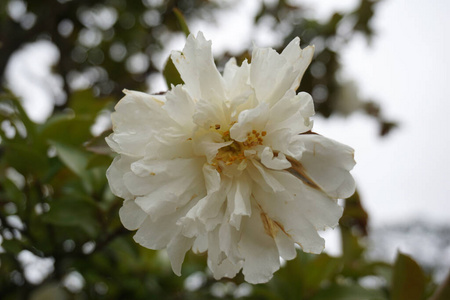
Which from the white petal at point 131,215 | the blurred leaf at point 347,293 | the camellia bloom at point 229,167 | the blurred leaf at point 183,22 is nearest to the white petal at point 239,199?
the camellia bloom at point 229,167

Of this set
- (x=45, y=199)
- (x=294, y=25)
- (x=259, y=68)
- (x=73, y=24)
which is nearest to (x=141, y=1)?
(x=73, y=24)

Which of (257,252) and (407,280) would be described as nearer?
(257,252)

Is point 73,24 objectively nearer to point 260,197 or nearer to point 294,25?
point 294,25

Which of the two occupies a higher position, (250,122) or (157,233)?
(250,122)

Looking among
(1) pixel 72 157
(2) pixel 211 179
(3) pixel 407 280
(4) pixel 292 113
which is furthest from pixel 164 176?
(3) pixel 407 280

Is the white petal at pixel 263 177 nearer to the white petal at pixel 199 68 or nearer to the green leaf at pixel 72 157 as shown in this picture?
the white petal at pixel 199 68

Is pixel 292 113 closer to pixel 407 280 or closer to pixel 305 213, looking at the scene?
pixel 305 213

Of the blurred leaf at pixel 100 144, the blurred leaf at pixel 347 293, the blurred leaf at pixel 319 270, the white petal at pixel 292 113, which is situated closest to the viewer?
the white petal at pixel 292 113
